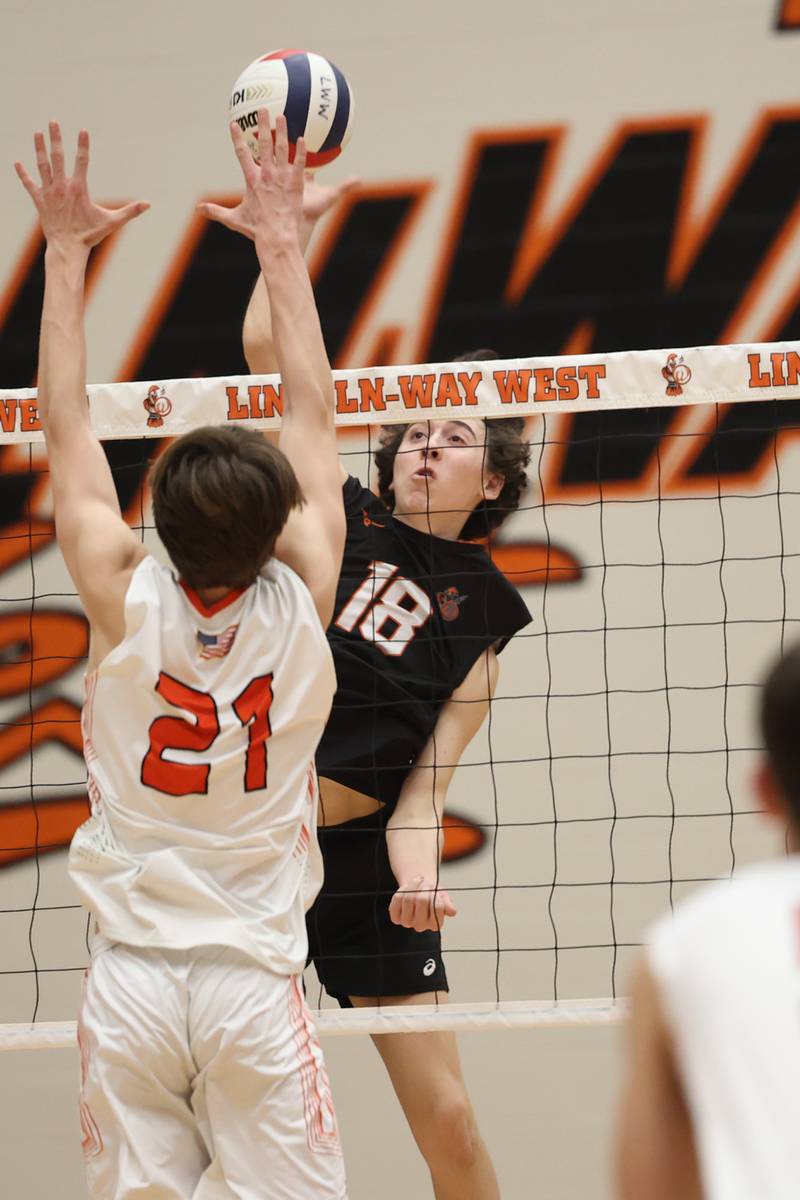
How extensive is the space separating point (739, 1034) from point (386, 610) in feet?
8.71

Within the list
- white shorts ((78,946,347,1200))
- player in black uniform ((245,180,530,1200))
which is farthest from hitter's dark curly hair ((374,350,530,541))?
white shorts ((78,946,347,1200))

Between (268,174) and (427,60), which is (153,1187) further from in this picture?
(427,60)

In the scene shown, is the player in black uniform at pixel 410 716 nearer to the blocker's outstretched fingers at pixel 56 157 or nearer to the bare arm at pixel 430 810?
the bare arm at pixel 430 810

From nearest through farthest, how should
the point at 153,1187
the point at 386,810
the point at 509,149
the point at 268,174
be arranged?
the point at 153,1187
the point at 268,174
the point at 386,810
the point at 509,149

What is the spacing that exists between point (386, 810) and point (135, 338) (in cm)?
279

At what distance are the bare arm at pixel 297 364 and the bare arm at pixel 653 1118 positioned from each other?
54.3 inches

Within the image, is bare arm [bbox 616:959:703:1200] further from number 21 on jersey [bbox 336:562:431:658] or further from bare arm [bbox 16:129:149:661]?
number 21 on jersey [bbox 336:562:431:658]

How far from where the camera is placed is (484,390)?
354 cm

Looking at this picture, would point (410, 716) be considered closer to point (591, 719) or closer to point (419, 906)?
point (419, 906)

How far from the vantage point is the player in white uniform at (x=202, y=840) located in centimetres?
219

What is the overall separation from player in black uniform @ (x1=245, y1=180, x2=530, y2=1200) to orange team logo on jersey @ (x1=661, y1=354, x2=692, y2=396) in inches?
18.7

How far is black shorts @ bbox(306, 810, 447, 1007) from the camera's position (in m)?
3.53

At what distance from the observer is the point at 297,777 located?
2.30m

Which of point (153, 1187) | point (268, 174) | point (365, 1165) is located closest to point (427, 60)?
point (268, 174)
